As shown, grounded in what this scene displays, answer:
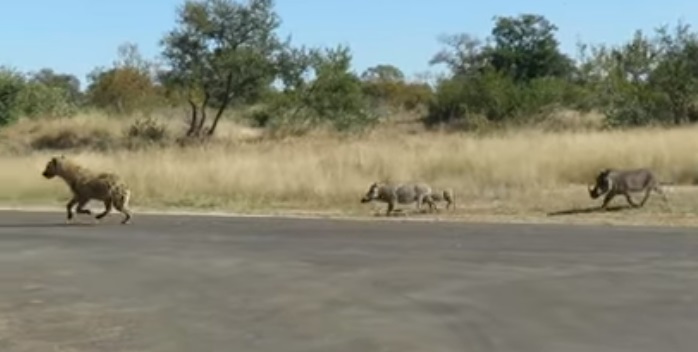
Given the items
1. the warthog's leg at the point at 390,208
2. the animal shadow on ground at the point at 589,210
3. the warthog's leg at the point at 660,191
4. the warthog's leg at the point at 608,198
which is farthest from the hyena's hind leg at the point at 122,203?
the warthog's leg at the point at 660,191

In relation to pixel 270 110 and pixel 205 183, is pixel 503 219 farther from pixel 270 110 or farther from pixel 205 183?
pixel 270 110

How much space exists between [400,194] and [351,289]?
1168 cm

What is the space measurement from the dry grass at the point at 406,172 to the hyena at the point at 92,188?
4433 mm

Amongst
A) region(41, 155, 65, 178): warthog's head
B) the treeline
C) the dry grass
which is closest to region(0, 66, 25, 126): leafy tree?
the treeline

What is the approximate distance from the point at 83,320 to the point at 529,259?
6545 mm

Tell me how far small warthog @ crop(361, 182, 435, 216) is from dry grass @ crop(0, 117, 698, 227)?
2.51 ft

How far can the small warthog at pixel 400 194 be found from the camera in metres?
24.6

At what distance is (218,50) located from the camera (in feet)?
184

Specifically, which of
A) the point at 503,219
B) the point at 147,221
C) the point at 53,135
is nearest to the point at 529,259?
the point at 503,219

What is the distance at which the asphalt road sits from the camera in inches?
393

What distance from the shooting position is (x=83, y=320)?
1113 cm

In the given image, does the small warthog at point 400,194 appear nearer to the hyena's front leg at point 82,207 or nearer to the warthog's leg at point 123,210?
the warthog's leg at point 123,210

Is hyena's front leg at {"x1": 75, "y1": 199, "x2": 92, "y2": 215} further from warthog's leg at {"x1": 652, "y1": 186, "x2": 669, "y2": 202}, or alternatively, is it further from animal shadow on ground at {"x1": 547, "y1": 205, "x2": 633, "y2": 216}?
warthog's leg at {"x1": 652, "y1": 186, "x2": 669, "y2": 202}

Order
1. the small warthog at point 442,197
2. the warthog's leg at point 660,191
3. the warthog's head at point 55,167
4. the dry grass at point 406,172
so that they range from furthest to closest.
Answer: the dry grass at point 406,172, the small warthog at point 442,197, the warthog's leg at point 660,191, the warthog's head at point 55,167
